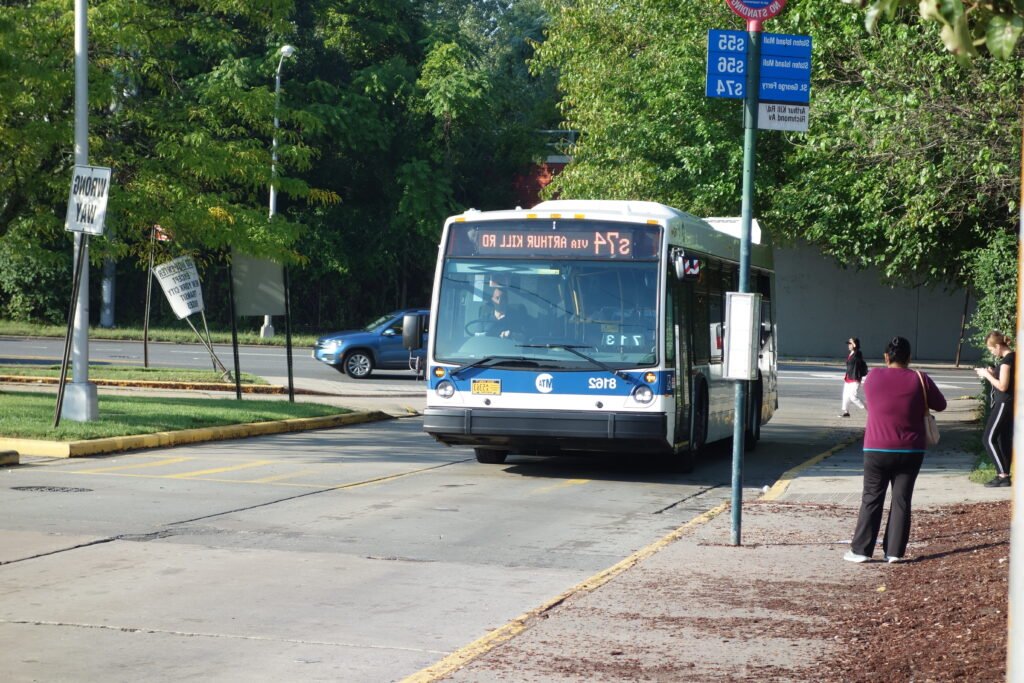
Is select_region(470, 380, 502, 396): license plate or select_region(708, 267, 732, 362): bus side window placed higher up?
select_region(708, 267, 732, 362): bus side window

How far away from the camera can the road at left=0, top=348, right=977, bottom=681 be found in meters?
7.23

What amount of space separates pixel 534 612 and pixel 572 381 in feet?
22.4

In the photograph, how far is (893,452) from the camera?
32.6 feet

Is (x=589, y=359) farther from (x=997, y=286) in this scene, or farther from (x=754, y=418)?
(x=997, y=286)

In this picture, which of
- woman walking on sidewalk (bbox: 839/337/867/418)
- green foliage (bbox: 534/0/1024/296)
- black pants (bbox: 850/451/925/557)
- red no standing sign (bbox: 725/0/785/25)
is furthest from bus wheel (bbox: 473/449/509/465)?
woman walking on sidewalk (bbox: 839/337/867/418)

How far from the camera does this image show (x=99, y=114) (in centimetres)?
1902

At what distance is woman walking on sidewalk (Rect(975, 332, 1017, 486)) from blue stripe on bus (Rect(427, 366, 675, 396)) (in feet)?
10.9

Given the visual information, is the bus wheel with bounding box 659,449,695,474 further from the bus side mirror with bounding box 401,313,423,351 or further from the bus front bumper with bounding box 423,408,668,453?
the bus side mirror with bounding box 401,313,423,351

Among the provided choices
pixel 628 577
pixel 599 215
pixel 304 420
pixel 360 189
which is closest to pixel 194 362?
pixel 304 420

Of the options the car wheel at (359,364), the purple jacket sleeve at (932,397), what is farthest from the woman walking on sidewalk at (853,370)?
the purple jacket sleeve at (932,397)

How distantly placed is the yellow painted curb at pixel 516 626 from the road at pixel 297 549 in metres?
0.15

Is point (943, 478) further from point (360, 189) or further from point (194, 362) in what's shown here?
point (360, 189)

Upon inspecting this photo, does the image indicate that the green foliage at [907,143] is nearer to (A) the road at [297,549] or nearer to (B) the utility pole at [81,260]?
(A) the road at [297,549]

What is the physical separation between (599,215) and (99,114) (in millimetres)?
7824
